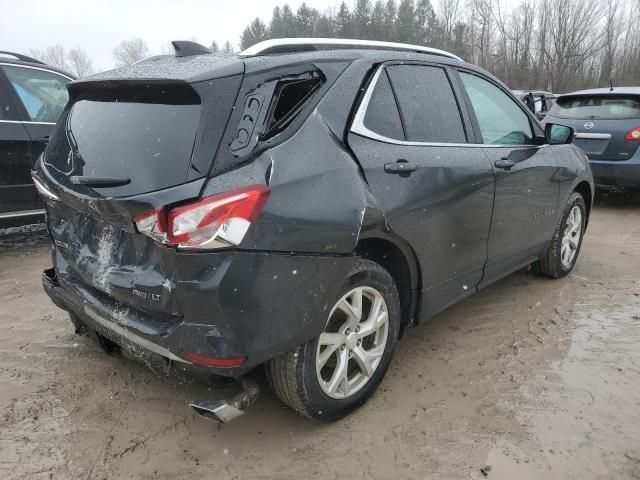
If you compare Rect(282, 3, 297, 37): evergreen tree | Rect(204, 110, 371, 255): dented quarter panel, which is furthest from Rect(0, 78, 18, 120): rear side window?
Rect(282, 3, 297, 37): evergreen tree

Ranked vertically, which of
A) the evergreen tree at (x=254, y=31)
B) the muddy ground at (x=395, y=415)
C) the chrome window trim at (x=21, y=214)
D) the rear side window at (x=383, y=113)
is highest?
the evergreen tree at (x=254, y=31)

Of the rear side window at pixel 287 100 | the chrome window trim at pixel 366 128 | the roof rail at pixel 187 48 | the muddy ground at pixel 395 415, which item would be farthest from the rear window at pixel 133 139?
the muddy ground at pixel 395 415

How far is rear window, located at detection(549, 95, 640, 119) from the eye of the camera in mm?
6762

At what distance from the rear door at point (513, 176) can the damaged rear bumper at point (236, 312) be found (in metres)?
1.50

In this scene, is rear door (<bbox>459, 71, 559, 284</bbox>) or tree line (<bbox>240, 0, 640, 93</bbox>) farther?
tree line (<bbox>240, 0, 640, 93</bbox>)

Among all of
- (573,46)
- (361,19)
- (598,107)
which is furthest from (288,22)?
(598,107)

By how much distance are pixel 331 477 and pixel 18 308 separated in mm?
2779

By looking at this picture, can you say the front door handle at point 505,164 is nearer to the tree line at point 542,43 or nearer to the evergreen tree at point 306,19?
the tree line at point 542,43

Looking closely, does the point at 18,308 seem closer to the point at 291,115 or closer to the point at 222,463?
the point at 222,463

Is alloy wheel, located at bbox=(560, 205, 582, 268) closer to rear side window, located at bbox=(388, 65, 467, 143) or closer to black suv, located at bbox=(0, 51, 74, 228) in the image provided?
rear side window, located at bbox=(388, 65, 467, 143)

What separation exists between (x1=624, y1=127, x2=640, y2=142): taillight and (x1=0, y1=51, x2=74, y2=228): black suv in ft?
21.8

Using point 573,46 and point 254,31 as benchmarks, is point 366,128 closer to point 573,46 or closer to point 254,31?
point 573,46

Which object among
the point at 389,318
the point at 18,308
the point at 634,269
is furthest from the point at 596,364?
the point at 18,308

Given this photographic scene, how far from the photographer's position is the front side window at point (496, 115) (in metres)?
3.26
